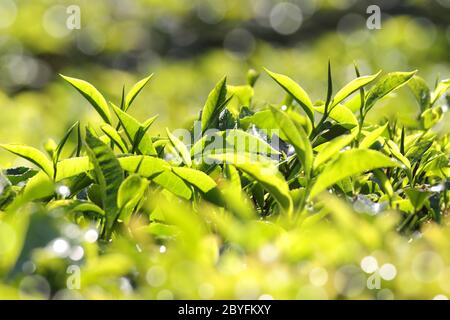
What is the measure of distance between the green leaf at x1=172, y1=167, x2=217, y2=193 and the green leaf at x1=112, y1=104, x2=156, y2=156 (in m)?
0.21

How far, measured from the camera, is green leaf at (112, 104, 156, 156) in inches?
55.8

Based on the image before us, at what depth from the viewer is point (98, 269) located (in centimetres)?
98

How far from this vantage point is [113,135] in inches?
57.4

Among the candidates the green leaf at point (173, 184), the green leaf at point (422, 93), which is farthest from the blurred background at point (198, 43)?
the green leaf at point (173, 184)

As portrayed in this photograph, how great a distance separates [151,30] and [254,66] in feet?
4.67

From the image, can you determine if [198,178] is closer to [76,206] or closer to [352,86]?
[76,206]

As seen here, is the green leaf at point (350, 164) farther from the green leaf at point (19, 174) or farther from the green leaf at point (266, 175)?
the green leaf at point (19, 174)

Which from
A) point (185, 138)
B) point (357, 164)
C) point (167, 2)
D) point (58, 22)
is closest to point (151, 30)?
point (167, 2)

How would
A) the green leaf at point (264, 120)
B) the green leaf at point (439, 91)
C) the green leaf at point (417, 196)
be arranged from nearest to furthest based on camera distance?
the green leaf at point (417, 196) < the green leaf at point (264, 120) < the green leaf at point (439, 91)

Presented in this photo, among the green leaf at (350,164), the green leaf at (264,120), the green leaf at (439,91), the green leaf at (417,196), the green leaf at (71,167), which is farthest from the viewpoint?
the green leaf at (439,91)

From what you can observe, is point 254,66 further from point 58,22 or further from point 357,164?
point 357,164

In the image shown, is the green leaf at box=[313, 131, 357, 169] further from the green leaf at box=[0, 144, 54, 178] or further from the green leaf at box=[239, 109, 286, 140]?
the green leaf at box=[0, 144, 54, 178]

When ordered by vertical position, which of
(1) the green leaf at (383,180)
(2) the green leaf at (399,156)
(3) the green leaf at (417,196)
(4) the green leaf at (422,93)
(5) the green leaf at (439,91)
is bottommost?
(3) the green leaf at (417,196)

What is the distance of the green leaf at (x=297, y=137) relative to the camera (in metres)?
1.21
